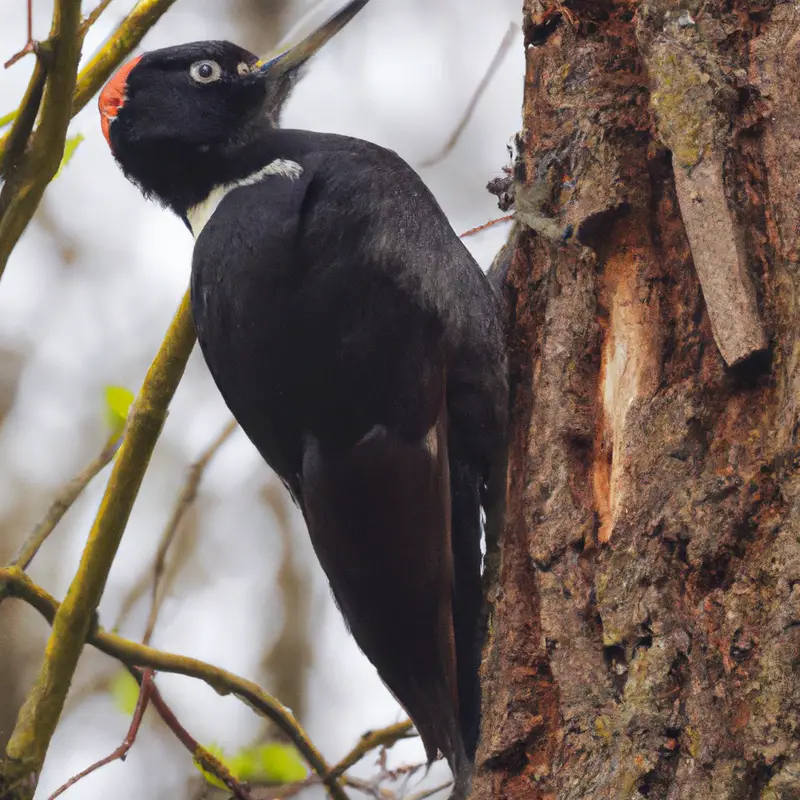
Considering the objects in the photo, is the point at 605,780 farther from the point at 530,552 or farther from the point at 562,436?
the point at 562,436

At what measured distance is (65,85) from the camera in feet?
6.66

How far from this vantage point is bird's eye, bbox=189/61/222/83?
3094mm

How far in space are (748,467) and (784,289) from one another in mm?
266

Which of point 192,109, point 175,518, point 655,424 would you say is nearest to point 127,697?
point 175,518

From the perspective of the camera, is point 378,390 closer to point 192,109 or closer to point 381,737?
point 381,737

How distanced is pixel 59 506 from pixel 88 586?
1.31 feet

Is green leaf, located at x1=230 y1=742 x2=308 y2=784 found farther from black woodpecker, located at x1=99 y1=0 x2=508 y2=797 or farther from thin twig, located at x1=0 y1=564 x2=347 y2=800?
black woodpecker, located at x1=99 y1=0 x2=508 y2=797

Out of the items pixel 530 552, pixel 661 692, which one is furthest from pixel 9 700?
pixel 661 692

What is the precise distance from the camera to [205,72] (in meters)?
3.11

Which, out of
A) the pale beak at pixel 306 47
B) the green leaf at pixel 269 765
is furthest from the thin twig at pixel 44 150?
the green leaf at pixel 269 765

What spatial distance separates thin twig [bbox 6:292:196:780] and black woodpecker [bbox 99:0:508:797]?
0.20 meters

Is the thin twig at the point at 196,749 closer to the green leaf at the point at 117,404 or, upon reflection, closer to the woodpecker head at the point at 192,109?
the green leaf at the point at 117,404

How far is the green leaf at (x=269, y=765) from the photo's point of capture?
10.2 ft

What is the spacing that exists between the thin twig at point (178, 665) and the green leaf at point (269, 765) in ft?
1.42
